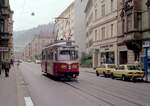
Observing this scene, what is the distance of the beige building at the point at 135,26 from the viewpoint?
161ft

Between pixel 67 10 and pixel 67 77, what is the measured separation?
106105 millimetres

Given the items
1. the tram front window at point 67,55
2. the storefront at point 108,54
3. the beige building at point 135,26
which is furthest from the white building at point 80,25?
the tram front window at point 67,55

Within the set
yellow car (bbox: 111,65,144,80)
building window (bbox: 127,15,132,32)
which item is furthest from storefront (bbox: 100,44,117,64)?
yellow car (bbox: 111,65,144,80)

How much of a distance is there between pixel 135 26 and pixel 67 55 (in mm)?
17690

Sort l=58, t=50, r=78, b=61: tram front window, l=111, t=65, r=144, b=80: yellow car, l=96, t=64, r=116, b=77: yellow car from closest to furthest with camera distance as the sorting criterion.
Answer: l=58, t=50, r=78, b=61: tram front window, l=111, t=65, r=144, b=80: yellow car, l=96, t=64, r=116, b=77: yellow car

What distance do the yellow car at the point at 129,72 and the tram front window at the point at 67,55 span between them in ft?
17.7

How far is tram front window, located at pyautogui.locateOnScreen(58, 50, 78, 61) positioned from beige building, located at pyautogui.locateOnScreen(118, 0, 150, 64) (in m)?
15.4

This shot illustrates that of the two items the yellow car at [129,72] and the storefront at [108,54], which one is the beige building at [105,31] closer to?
the storefront at [108,54]

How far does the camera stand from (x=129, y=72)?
123ft

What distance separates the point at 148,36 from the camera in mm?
48031

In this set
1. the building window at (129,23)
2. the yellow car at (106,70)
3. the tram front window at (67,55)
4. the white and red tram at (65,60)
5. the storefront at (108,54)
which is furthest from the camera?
the storefront at (108,54)

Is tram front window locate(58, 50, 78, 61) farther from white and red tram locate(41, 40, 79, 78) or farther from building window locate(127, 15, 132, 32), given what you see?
building window locate(127, 15, 132, 32)

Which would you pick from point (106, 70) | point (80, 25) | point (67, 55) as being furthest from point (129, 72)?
point (80, 25)

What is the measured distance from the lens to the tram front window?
34.9 m
